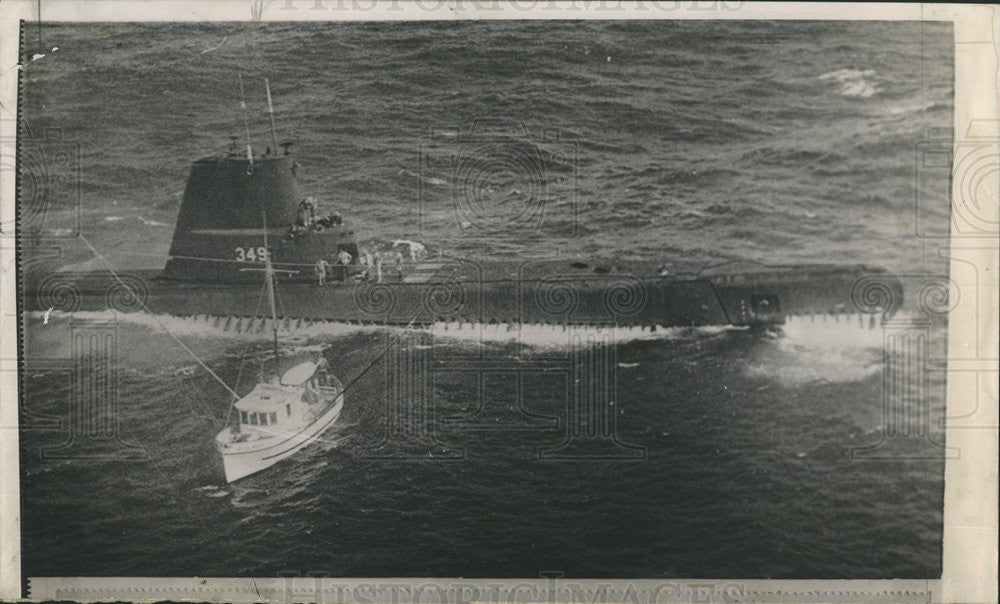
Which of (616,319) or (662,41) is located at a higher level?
(662,41)

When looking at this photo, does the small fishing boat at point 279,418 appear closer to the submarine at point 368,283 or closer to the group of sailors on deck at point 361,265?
the submarine at point 368,283

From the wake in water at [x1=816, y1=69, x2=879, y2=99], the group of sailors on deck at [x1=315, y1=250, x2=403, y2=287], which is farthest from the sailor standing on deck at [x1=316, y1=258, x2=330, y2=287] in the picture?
the wake in water at [x1=816, y1=69, x2=879, y2=99]

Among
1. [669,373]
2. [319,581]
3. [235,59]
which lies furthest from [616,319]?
[235,59]

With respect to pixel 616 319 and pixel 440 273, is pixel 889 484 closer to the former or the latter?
pixel 616 319

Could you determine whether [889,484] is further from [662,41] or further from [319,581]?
[319,581]

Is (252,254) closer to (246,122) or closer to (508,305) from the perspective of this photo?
(246,122)

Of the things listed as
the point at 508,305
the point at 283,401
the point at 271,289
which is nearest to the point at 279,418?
the point at 283,401

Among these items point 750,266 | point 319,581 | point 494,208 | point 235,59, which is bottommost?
point 319,581

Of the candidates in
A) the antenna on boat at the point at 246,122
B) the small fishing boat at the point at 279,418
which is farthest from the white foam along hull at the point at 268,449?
the antenna on boat at the point at 246,122
